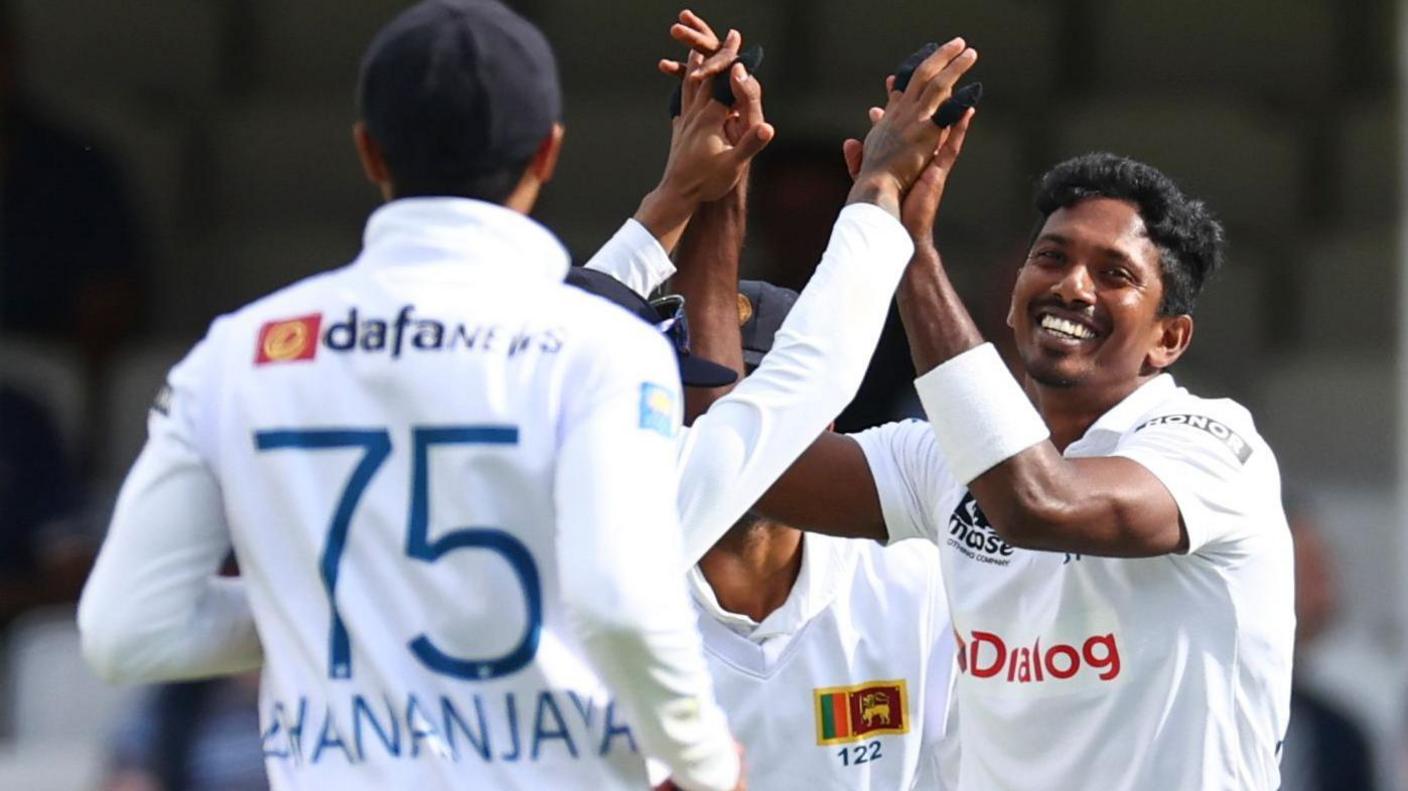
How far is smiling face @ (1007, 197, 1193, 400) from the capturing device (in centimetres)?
322

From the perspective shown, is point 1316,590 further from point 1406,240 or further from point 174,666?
point 174,666

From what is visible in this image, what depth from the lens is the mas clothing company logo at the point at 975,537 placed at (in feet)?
10.5

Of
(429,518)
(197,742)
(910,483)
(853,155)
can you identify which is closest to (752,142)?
(853,155)

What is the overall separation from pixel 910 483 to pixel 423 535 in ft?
4.19

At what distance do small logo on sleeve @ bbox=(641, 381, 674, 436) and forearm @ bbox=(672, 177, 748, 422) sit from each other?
941 millimetres

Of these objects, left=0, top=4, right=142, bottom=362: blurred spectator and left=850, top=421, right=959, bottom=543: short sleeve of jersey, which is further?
left=0, top=4, right=142, bottom=362: blurred spectator

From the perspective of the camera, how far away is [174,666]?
2.27 m

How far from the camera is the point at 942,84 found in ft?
9.17

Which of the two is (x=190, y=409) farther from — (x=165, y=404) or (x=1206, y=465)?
(x=1206, y=465)

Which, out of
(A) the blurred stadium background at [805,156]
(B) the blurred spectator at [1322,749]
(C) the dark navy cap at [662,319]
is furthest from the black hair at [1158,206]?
(A) the blurred stadium background at [805,156]

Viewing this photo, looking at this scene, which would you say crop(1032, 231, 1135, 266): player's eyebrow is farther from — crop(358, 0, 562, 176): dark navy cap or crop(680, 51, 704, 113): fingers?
crop(358, 0, 562, 176): dark navy cap

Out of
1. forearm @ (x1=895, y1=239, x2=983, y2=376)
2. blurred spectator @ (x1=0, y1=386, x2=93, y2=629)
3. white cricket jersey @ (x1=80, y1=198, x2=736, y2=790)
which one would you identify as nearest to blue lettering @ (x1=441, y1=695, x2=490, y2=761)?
white cricket jersey @ (x1=80, y1=198, x2=736, y2=790)

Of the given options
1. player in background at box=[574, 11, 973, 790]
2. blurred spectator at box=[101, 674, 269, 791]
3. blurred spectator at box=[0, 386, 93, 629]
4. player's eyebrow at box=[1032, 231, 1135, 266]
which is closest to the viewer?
player's eyebrow at box=[1032, 231, 1135, 266]

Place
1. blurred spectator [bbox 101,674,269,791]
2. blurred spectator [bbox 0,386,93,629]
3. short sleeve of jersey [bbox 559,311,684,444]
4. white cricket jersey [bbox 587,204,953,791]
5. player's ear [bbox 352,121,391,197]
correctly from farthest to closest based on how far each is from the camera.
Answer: blurred spectator [bbox 0,386,93,629]
blurred spectator [bbox 101,674,269,791]
white cricket jersey [bbox 587,204,953,791]
player's ear [bbox 352,121,391,197]
short sleeve of jersey [bbox 559,311,684,444]
